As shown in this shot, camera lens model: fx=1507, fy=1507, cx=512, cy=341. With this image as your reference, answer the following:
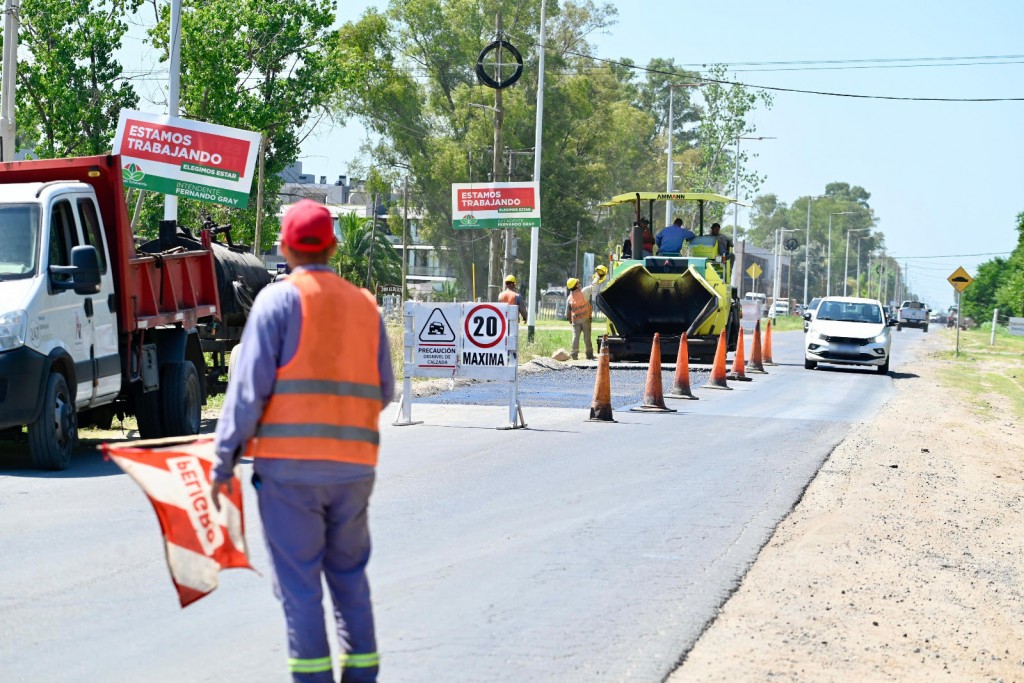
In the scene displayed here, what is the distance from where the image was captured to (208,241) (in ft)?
56.7

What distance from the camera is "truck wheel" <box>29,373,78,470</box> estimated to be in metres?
12.0

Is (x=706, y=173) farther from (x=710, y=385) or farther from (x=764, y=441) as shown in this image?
(x=764, y=441)

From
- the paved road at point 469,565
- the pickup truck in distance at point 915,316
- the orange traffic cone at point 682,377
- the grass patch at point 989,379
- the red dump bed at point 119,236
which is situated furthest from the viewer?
the pickup truck in distance at point 915,316

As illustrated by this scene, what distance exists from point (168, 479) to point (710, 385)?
20.0 meters

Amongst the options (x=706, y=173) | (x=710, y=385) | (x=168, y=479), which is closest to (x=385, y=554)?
(x=168, y=479)

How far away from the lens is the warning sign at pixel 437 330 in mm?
17188

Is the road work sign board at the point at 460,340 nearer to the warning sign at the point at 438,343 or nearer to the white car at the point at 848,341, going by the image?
the warning sign at the point at 438,343

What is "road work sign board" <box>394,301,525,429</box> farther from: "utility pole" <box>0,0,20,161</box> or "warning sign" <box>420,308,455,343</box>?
"utility pole" <box>0,0,20,161</box>

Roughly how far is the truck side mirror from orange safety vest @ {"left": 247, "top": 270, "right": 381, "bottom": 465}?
24.6 feet

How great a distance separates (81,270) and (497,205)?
73.6ft

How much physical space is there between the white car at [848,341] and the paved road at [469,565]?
16.8 meters

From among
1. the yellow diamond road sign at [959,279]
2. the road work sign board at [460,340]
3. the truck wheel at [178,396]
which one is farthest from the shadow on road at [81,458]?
the yellow diamond road sign at [959,279]

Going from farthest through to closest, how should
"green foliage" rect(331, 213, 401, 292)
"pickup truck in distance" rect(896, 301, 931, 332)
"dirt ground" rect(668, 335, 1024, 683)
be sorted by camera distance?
1. "pickup truck in distance" rect(896, 301, 931, 332)
2. "green foliage" rect(331, 213, 401, 292)
3. "dirt ground" rect(668, 335, 1024, 683)

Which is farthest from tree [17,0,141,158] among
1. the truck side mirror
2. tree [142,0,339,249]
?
the truck side mirror
